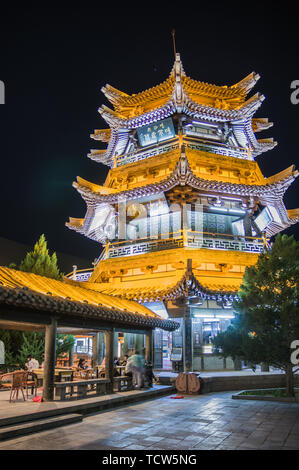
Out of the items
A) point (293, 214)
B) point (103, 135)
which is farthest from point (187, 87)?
point (293, 214)

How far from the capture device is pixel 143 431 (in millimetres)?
6742

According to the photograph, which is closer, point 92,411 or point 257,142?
point 92,411

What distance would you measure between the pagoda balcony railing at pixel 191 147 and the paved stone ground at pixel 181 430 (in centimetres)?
1314

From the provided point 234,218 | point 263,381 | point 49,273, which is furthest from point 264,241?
point 49,273

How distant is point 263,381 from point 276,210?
10002 mm

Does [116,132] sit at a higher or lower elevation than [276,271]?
higher

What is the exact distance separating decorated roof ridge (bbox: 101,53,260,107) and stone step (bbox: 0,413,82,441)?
713 inches

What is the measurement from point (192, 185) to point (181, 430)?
38.4 ft

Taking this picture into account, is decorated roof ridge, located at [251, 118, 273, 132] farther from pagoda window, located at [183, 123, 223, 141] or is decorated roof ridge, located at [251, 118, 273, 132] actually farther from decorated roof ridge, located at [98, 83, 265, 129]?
pagoda window, located at [183, 123, 223, 141]

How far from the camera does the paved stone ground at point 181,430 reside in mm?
5777

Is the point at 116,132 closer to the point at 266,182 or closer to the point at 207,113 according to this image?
the point at 207,113

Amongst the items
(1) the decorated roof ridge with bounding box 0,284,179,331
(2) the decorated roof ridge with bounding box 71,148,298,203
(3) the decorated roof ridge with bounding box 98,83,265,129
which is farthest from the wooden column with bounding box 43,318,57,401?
(3) the decorated roof ridge with bounding box 98,83,265,129

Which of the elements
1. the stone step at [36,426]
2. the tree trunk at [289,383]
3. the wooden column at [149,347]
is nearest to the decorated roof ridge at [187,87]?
the wooden column at [149,347]

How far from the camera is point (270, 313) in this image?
1032 centimetres
